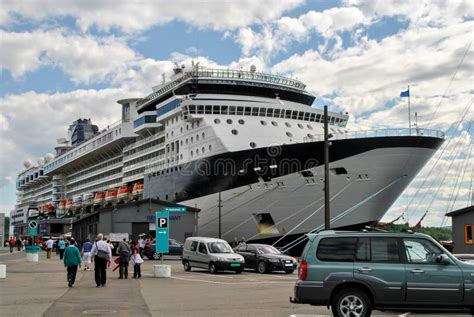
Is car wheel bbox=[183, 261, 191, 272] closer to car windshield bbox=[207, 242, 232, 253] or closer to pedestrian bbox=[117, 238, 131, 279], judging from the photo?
car windshield bbox=[207, 242, 232, 253]

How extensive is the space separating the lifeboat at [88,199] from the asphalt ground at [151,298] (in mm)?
42852

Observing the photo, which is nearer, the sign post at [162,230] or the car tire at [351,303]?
the car tire at [351,303]

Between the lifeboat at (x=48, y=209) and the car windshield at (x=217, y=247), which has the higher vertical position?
the lifeboat at (x=48, y=209)

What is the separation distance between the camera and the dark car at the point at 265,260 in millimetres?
22156

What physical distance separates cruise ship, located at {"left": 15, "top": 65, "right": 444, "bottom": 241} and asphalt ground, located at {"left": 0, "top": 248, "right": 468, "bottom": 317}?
1446cm

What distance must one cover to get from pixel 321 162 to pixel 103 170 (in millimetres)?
34860

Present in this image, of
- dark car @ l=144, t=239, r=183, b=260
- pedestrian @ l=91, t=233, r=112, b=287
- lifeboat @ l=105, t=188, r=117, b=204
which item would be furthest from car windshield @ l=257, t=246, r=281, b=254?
lifeboat @ l=105, t=188, r=117, b=204

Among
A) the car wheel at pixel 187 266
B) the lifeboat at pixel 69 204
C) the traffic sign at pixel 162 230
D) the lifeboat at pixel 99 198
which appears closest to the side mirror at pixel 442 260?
the traffic sign at pixel 162 230

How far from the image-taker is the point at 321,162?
3133 cm

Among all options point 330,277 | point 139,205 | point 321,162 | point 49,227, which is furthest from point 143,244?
point 49,227

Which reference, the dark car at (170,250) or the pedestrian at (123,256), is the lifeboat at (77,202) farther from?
the pedestrian at (123,256)

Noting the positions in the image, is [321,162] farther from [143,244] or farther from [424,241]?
[424,241]

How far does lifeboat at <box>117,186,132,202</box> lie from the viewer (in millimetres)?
49134

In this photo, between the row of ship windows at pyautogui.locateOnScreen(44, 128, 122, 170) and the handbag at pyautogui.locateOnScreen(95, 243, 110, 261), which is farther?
the row of ship windows at pyautogui.locateOnScreen(44, 128, 122, 170)
